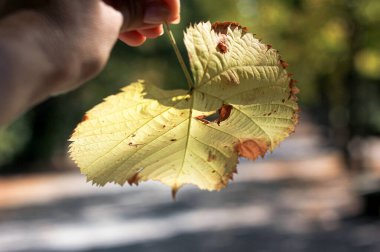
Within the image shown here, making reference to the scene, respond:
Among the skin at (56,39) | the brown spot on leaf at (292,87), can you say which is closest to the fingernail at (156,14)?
the skin at (56,39)

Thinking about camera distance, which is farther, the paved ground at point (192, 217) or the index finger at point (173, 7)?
the paved ground at point (192, 217)

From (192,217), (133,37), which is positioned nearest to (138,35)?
(133,37)

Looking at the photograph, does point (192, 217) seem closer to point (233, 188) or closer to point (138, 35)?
point (233, 188)

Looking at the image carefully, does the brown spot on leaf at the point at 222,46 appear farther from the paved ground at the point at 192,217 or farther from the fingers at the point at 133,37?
the paved ground at the point at 192,217

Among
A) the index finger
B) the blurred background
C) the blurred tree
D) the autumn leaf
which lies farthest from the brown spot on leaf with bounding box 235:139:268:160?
the blurred tree

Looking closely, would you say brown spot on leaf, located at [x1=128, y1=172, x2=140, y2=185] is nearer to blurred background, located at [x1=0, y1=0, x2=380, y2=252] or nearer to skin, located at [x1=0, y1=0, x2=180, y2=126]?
skin, located at [x1=0, y1=0, x2=180, y2=126]

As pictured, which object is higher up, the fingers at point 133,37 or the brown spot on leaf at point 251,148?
the fingers at point 133,37
